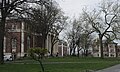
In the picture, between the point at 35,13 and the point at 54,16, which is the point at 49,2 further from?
the point at 54,16

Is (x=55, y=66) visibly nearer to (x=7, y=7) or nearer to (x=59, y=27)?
(x=7, y=7)

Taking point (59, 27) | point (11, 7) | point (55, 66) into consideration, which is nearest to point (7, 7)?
point (11, 7)

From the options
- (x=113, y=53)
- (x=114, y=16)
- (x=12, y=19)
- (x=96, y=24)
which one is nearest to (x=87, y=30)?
(x=96, y=24)

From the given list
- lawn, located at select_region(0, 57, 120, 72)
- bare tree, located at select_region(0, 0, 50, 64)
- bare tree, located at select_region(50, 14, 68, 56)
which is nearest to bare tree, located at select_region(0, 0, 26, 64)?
bare tree, located at select_region(0, 0, 50, 64)

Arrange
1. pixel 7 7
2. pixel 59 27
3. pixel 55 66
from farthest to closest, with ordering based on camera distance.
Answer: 1. pixel 59 27
2. pixel 7 7
3. pixel 55 66

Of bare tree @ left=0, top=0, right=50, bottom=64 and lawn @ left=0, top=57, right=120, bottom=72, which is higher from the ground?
bare tree @ left=0, top=0, right=50, bottom=64

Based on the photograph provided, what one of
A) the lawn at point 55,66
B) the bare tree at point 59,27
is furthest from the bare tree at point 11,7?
the bare tree at point 59,27

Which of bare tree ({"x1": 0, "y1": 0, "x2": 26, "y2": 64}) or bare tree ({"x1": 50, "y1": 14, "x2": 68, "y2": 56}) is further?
bare tree ({"x1": 50, "y1": 14, "x2": 68, "y2": 56})

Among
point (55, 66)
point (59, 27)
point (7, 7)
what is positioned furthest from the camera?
point (59, 27)

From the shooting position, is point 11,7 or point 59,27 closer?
point 11,7

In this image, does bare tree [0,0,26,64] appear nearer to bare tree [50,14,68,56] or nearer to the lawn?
the lawn

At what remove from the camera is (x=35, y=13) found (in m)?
35.8

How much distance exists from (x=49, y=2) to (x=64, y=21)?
55.7 metres

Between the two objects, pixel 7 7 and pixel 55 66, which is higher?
pixel 7 7
